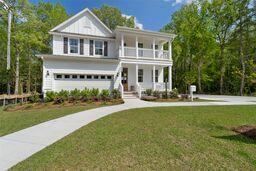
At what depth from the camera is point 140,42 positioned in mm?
21703

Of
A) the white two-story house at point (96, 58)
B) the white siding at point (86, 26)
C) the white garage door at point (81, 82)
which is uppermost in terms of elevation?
the white siding at point (86, 26)

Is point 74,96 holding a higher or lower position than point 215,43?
lower

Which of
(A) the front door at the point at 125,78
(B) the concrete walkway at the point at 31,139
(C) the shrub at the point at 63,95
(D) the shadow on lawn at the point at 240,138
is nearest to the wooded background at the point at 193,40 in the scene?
(A) the front door at the point at 125,78

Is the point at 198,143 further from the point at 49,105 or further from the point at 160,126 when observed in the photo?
the point at 49,105

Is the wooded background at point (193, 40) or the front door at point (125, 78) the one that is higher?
the wooded background at point (193, 40)

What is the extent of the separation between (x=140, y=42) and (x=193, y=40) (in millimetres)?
12696

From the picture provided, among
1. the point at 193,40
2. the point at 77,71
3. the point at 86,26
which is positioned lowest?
the point at 77,71

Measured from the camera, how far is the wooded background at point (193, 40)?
24.4m

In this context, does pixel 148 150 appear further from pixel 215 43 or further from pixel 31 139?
pixel 215 43

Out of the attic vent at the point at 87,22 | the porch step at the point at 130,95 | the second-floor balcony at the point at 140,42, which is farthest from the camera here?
the attic vent at the point at 87,22

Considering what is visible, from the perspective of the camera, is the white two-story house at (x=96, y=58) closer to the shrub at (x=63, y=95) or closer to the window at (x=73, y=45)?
the window at (x=73, y=45)

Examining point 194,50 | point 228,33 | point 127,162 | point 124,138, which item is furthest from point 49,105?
point 228,33

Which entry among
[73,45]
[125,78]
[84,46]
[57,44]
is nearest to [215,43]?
[125,78]

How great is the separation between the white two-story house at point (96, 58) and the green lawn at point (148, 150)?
11.1 metres
